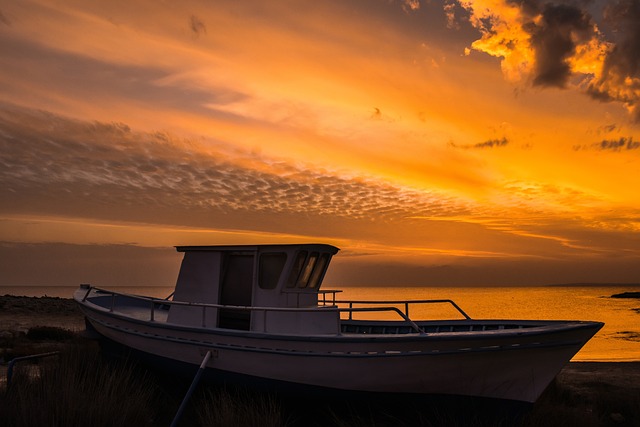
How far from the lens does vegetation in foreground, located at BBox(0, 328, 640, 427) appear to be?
8.34 m

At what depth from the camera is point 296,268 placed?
11.3 meters

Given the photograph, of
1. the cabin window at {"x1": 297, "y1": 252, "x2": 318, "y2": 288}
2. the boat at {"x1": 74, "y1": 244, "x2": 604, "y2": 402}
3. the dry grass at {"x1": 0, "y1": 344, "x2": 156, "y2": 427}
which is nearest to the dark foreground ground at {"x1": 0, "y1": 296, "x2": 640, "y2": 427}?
the dry grass at {"x1": 0, "y1": 344, "x2": 156, "y2": 427}

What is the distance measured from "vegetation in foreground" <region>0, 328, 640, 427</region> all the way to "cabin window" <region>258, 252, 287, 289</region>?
2141 millimetres

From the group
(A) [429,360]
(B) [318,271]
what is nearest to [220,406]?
(B) [318,271]

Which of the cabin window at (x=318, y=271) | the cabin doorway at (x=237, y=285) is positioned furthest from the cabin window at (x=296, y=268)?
the cabin doorway at (x=237, y=285)

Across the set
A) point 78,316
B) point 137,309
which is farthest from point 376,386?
point 78,316

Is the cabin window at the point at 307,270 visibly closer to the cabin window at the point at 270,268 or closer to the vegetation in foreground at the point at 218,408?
the cabin window at the point at 270,268

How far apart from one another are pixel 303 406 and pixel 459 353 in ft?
9.94

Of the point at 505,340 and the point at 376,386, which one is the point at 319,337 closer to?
the point at 376,386

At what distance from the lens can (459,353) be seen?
8961mm

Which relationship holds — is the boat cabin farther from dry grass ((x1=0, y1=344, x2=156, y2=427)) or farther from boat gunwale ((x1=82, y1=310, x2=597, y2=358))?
dry grass ((x1=0, y1=344, x2=156, y2=427))

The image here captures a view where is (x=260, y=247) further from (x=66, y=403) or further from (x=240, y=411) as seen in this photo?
(x=66, y=403)

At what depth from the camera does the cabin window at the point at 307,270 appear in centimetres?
1151

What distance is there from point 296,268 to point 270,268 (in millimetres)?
536
